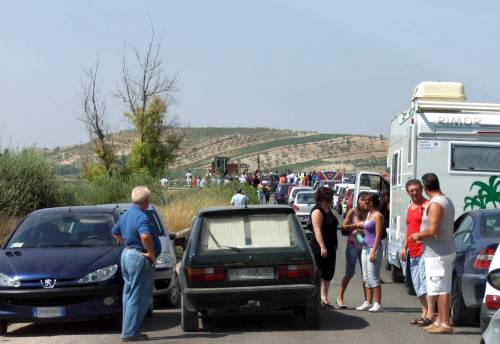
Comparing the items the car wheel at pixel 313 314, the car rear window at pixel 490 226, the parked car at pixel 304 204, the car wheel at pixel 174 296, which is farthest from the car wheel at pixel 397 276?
the parked car at pixel 304 204

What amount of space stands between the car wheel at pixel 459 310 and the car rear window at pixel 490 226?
69 centimetres

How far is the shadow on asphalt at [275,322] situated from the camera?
11.0 metres

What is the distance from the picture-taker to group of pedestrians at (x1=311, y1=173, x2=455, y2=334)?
10328 millimetres

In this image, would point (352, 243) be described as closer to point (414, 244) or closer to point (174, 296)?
point (414, 244)

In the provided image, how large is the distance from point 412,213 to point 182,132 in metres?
31.9

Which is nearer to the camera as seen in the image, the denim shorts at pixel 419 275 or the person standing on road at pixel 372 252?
the denim shorts at pixel 419 275

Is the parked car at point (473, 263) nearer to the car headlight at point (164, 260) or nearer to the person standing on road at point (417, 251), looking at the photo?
the person standing on road at point (417, 251)

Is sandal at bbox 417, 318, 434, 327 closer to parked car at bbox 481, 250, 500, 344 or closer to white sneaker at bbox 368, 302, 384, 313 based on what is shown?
white sneaker at bbox 368, 302, 384, 313

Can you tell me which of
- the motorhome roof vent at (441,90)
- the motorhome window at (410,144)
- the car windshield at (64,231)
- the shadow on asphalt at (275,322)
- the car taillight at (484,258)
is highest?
the motorhome roof vent at (441,90)

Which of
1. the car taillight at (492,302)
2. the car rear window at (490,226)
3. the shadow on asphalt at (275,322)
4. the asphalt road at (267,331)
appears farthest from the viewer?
the car rear window at (490,226)

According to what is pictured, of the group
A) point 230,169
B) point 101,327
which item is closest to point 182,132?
point 230,169

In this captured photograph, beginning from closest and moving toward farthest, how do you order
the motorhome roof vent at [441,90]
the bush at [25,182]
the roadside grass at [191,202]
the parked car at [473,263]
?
the parked car at [473,263], the motorhome roof vent at [441,90], the bush at [25,182], the roadside grass at [191,202]

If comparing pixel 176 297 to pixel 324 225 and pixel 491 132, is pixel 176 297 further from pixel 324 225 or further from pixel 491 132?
pixel 491 132

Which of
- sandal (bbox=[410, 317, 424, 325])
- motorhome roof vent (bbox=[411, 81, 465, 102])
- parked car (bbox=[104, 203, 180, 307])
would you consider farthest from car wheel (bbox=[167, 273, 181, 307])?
motorhome roof vent (bbox=[411, 81, 465, 102])
